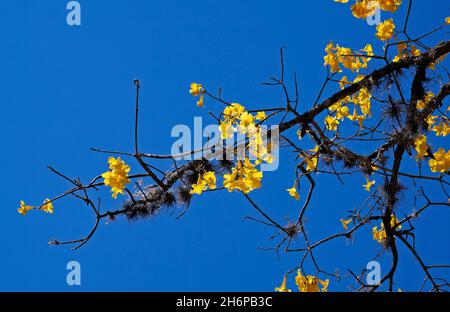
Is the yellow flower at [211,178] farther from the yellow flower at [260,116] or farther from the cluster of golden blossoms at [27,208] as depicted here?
the cluster of golden blossoms at [27,208]

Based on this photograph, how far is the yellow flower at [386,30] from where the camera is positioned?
2.87m

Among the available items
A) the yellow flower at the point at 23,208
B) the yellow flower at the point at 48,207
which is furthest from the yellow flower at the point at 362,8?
the yellow flower at the point at 23,208

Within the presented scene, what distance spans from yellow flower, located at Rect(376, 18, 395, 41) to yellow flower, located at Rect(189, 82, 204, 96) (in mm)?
985

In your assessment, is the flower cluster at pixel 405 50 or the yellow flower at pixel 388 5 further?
the flower cluster at pixel 405 50

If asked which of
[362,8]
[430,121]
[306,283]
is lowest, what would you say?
[306,283]

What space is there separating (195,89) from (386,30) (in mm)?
1053

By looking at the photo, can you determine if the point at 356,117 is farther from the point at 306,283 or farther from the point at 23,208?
the point at 23,208

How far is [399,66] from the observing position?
2545 mm

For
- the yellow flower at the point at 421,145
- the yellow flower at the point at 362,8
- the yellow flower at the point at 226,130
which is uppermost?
the yellow flower at the point at 362,8

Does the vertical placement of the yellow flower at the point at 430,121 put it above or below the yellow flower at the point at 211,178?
above

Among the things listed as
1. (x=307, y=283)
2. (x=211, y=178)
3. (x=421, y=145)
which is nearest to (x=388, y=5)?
(x=421, y=145)

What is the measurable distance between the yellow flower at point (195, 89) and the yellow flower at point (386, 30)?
985 millimetres

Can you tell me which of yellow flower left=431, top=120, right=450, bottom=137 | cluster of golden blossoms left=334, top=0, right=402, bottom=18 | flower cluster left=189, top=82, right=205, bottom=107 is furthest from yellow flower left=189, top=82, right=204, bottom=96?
yellow flower left=431, top=120, right=450, bottom=137

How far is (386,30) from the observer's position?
113 inches
